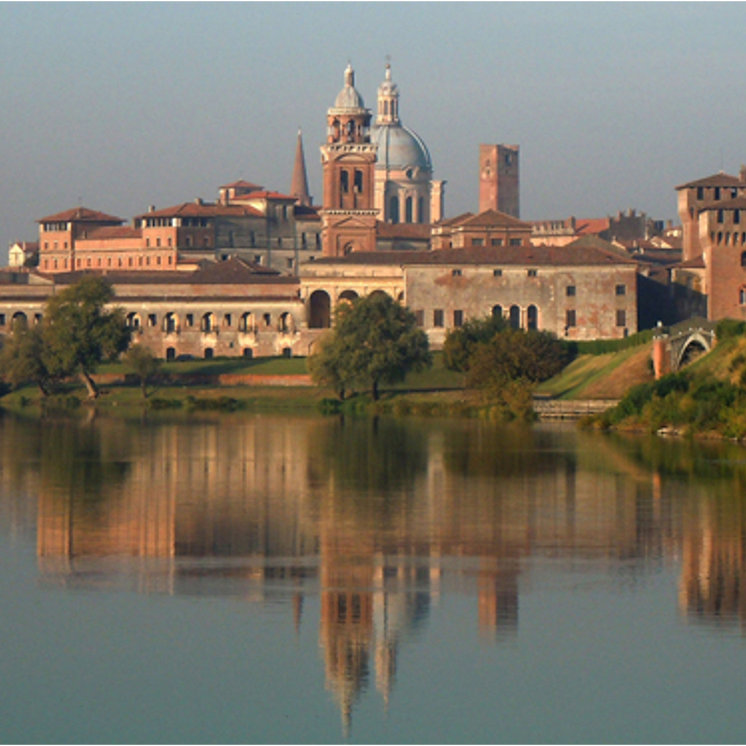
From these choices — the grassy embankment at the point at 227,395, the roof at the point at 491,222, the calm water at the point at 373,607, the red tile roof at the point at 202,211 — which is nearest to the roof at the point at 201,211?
the red tile roof at the point at 202,211

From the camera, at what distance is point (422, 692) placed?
14.8m

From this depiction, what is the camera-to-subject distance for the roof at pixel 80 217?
108 meters

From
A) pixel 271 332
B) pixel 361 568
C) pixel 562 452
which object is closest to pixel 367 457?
pixel 562 452

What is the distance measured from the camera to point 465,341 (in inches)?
2539

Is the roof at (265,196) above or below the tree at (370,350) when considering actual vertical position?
above

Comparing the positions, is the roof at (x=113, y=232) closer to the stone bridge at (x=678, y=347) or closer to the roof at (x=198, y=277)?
the roof at (x=198, y=277)

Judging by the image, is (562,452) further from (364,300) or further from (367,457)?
(364,300)

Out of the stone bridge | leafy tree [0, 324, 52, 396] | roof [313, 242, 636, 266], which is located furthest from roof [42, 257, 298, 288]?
the stone bridge

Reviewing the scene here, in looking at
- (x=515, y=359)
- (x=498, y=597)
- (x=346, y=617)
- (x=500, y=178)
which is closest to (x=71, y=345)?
(x=515, y=359)

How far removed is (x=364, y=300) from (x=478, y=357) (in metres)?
6.32

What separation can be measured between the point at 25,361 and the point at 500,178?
233ft

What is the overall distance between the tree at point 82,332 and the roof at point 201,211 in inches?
1420

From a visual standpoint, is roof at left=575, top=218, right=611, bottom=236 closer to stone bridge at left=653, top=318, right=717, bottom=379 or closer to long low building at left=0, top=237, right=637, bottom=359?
long low building at left=0, top=237, right=637, bottom=359

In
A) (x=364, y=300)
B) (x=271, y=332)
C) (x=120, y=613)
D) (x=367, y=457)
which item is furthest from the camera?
(x=271, y=332)
